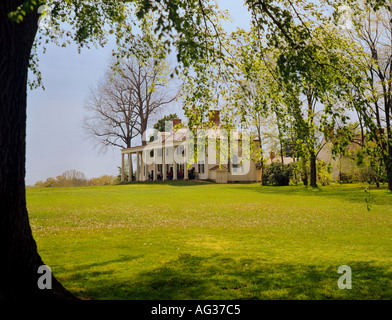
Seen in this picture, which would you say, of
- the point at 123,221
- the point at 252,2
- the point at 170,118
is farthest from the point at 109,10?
the point at 170,118

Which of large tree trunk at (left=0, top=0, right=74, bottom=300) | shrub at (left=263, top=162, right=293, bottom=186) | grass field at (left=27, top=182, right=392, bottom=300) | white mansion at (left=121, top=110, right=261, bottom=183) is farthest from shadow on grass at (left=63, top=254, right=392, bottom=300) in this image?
white mansion at (left=121, top=110, right=261, bottom=183)

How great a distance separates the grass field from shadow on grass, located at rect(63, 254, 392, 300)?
2cm

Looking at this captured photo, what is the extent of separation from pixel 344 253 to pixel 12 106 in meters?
8.97

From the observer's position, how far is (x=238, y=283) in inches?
275

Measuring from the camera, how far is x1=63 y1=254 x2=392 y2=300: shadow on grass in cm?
637

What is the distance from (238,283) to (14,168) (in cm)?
450

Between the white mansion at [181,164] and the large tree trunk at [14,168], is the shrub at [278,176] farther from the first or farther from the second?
the large tree trunk at [14,168]

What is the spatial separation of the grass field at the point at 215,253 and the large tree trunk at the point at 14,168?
60.6 inches

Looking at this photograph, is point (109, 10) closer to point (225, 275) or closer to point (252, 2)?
point (252, 2)

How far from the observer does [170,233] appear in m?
12.6

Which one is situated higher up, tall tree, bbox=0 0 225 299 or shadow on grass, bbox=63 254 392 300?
tall tree, bbox=0 0 225 299

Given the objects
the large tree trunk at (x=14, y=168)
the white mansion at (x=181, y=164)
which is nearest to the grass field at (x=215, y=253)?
the large tree trunk at (x=14, y=168)

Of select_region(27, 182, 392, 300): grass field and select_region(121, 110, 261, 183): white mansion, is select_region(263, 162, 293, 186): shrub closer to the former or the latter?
select_region(121, 110, 261, 183): white mansion

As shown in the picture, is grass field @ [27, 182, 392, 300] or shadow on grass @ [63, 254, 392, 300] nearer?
shadow on grass @ [63, 254, 392, 300]
